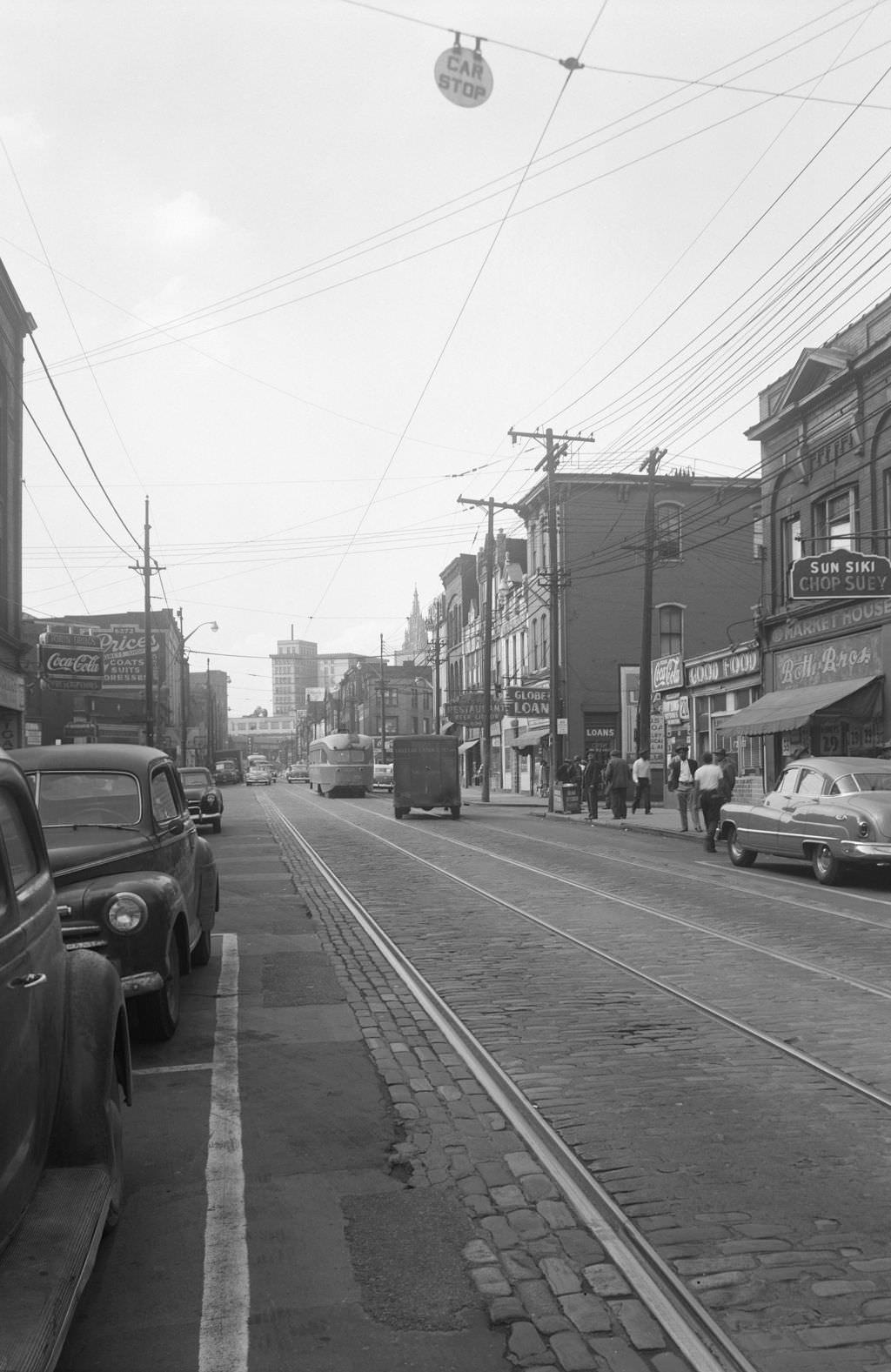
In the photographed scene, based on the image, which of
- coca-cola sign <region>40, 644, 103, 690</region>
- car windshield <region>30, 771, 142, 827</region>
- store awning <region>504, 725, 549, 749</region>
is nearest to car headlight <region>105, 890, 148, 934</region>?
car windshield <region>30, 771, 142, 827</region>

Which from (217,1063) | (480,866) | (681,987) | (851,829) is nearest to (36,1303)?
(217,1063)

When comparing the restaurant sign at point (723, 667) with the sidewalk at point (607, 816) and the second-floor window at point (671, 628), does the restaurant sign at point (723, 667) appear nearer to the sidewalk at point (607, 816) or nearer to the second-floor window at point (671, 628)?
the sidewalk at point (607, 816)

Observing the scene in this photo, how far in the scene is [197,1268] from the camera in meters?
3.91

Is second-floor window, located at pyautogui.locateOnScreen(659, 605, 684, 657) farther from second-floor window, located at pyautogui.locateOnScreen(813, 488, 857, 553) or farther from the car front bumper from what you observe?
the car front bumper

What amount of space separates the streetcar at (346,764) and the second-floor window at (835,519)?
31.3 meters

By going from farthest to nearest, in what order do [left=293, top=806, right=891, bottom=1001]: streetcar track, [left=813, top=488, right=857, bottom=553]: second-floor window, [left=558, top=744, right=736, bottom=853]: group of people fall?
[left=813, top=488, right=857, bottom=553]: second-floor window, [left=558, top=744, right=736, bottom=853]: group of people, [left=293, top=806, right=891, bottom=1001]: streetcar track

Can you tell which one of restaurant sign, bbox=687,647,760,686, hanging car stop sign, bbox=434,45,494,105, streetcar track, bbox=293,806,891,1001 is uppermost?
hanging car stop sign, bbox=434,45,494,105

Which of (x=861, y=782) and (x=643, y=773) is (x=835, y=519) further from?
(x=861, y=782)

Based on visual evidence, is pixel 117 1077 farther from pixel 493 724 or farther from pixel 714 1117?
pixel 493 724

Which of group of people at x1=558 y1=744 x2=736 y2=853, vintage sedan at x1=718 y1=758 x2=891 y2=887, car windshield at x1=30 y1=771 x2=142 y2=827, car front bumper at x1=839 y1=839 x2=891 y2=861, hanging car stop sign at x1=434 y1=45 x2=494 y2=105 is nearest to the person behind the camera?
car windshield at x1=30 y1=771 x2=142 y2=827

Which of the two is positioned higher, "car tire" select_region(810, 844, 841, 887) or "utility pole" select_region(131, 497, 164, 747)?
"utility pole" select_region(131, 497, 164, 747)

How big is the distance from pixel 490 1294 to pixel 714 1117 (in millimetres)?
2047

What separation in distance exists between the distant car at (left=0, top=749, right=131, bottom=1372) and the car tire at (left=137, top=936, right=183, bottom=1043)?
2.56 metres

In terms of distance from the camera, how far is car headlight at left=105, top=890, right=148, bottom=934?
21.8 feet
